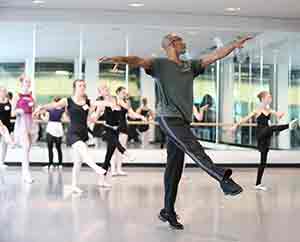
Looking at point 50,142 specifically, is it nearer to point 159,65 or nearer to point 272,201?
point 272,201

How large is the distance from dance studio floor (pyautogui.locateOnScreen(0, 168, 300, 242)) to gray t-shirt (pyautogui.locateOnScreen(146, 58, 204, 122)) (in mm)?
968

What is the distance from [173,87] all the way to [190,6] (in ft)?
19.7

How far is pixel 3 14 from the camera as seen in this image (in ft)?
32.6

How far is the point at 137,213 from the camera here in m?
4.79

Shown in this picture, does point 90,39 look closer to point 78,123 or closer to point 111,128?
point 111,128

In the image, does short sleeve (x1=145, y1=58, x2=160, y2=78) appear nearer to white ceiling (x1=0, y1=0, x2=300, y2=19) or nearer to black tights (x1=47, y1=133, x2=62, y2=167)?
Answer: white ceiling (x1=0, y1=0, x2=300, y2=19)

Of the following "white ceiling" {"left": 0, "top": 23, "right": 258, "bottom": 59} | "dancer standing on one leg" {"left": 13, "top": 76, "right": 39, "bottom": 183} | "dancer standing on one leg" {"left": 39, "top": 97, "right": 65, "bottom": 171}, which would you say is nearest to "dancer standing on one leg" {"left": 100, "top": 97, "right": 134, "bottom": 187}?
"dancer standing on one leg" {"left": 13, "top": 76, "right": 39, "bottom": 183}

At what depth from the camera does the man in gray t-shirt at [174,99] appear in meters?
3.96

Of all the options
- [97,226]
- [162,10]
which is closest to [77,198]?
[97,226]

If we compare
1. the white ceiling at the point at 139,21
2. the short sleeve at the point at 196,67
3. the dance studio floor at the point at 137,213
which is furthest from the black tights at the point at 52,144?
the short sleeve at the point at 196,67

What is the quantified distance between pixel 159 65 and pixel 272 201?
2.61 m

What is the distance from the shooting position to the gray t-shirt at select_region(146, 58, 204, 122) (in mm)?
4035

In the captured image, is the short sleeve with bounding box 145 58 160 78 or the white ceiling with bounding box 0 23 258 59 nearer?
the short sleeve with bounding box 145 58 160 78

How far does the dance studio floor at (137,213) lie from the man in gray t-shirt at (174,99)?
1.34ft
